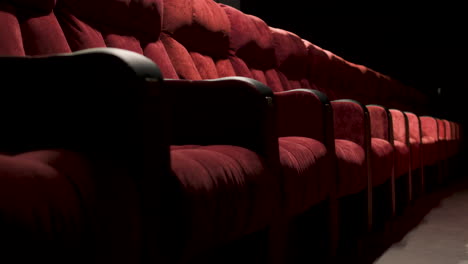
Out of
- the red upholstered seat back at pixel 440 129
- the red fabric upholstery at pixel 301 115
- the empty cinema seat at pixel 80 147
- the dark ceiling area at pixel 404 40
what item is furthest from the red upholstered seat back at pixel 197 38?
the dark ceiling area at pixel 404 40

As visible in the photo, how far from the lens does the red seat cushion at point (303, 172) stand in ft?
3.02

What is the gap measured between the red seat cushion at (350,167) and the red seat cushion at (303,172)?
0.12m

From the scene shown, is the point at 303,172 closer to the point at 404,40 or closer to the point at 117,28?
the point at 117,28

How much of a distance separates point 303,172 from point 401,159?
1.16 m

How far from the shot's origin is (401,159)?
6.61ft

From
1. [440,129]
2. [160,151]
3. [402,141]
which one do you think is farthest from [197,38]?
[440,129]

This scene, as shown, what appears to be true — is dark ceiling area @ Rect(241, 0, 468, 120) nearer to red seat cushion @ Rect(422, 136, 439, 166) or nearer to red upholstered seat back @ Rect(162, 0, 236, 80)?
red seat cushion @ Rect(422, 136, 439, 166)

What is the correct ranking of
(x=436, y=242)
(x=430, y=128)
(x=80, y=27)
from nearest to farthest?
(x=80, y=27) < (x=436, y=242) < (x=430, y=128)

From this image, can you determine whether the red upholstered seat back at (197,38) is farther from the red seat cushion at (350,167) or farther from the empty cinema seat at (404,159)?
the empty cinema seat at (404,159)

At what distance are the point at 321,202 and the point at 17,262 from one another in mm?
926

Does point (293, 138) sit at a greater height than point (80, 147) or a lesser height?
lesser

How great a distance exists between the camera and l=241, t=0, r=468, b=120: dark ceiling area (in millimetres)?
5371

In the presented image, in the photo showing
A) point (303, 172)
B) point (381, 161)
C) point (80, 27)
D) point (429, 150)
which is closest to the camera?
point (303, 172)

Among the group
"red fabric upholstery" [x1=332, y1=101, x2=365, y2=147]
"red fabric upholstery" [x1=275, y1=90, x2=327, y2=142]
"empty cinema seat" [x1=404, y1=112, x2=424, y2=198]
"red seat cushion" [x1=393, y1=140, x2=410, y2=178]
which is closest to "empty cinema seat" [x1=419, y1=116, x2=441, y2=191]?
"empty cinema seat" [x1=404, y1=112, x2=424, y2=198]
